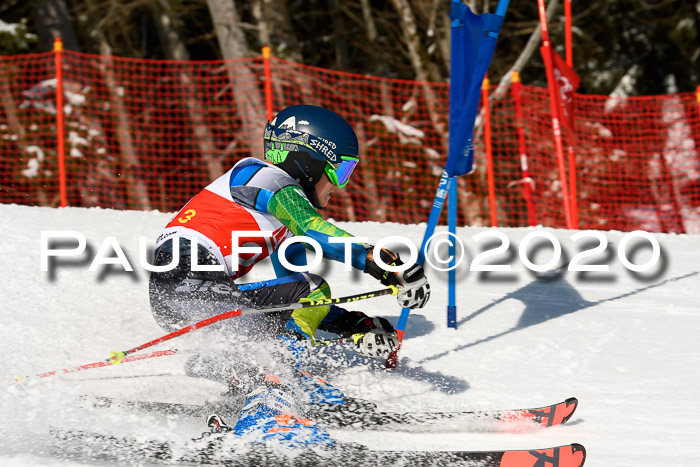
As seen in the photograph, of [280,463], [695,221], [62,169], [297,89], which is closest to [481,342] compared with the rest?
[280,463]

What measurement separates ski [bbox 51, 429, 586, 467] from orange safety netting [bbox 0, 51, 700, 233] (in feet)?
24.0

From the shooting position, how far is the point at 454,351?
17.3 feet

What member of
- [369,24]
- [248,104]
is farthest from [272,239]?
[369,24]

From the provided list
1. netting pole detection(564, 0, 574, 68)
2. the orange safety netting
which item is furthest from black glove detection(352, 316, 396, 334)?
the orange safety netting

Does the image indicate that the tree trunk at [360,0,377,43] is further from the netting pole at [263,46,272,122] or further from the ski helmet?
the ski helmet

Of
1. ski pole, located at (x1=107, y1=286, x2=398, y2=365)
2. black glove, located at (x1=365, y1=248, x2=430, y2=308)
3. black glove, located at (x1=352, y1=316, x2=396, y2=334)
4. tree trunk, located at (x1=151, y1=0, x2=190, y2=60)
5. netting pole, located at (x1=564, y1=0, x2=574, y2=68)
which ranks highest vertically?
tree trunk, located at (x1=151, y1=0, x2=190, y2=60)

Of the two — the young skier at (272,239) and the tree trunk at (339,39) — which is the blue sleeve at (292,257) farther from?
the tree trunk at (339,39)

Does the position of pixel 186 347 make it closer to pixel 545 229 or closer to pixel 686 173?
pixel 545 229

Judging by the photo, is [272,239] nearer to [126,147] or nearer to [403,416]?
[403,416]

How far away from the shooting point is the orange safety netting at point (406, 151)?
11.0 meters

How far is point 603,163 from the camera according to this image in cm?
1154

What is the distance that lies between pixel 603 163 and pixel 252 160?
8.44 meters

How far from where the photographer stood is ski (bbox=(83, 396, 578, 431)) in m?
4.03

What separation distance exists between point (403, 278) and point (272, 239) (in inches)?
24.7
